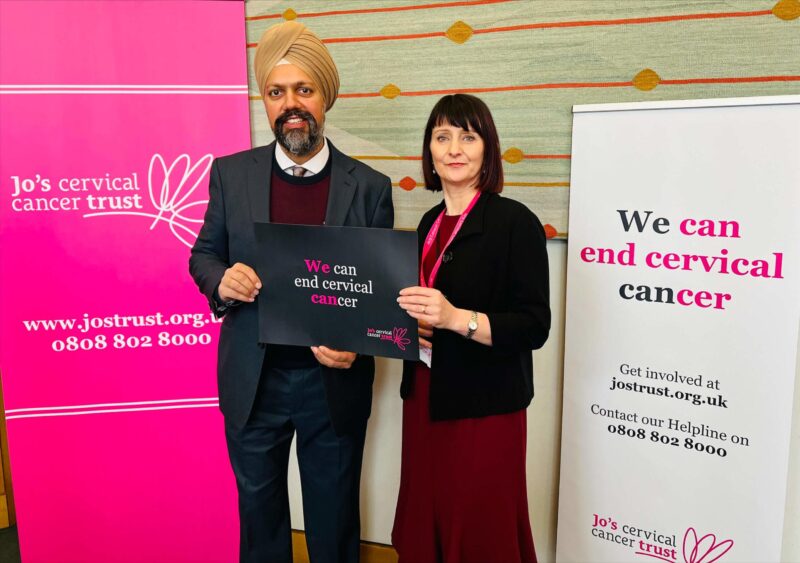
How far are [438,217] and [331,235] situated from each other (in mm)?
347

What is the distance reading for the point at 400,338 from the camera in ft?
4.74

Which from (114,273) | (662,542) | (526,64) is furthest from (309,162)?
(662,542)

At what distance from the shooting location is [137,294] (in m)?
2.25

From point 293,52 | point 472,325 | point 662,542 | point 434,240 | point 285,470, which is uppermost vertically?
point 293,52

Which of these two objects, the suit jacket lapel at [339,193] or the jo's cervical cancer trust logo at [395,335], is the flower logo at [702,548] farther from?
the suit jacket lapel at [339,193]

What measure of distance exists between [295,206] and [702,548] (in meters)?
1.66

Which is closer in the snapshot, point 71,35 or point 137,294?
point 71,35

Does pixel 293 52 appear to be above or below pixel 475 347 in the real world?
above

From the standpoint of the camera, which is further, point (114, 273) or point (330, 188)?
point (114, 273)

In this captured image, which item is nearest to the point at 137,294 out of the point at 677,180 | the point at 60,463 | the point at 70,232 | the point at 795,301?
the point at 70,232

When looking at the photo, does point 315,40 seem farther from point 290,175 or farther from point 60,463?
point 60,463

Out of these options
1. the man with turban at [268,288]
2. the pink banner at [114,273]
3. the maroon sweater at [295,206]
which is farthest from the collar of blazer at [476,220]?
the pink banner at [114,273]

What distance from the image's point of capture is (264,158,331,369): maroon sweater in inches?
66.1

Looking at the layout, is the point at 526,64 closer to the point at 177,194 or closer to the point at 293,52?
the point at 293,52
